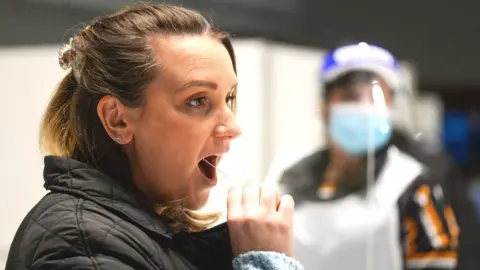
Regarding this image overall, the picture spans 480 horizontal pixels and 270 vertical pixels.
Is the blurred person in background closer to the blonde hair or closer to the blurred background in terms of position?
the blurred background

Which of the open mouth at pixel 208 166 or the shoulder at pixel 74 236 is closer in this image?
the shoulder at pixel 74 236

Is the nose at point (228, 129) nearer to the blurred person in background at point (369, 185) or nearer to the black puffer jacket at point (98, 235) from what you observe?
the black puffer jacket at point (98, 235)

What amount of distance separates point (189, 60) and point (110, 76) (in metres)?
0.09

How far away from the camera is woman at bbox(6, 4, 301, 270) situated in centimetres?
84

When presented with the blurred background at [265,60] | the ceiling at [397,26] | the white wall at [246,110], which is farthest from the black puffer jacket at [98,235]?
the ceiling at [397,26]

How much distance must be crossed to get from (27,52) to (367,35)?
1533 mm

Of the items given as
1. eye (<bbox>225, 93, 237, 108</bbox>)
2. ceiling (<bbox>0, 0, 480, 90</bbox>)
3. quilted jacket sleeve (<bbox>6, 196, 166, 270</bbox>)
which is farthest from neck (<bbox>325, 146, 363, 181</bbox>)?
quilted jacket sleeve (<bbox>6, 196, 166, 270</bbox>)

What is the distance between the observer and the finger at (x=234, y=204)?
0.86m

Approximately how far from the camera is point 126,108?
0.88m

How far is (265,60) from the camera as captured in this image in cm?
186

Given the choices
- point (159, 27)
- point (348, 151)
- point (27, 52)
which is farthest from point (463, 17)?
point (159, 27)

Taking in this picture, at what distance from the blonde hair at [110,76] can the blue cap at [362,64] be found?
1.97 ft

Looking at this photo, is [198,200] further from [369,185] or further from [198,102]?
[369,185]

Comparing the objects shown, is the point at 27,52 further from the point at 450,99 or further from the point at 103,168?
the point at 450,99
